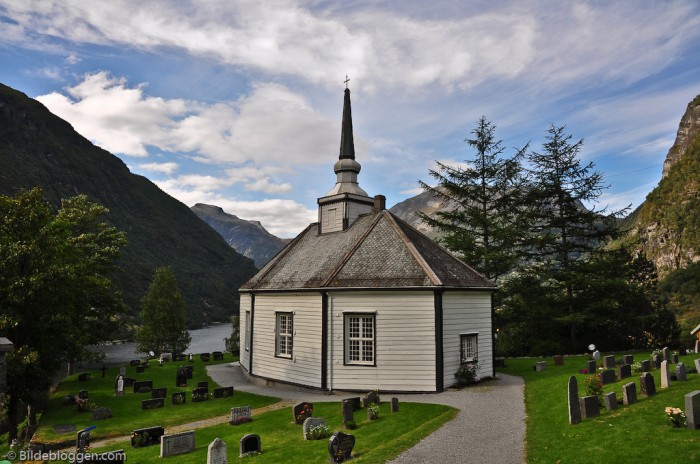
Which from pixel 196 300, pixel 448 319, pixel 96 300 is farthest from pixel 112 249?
pixel 196 300

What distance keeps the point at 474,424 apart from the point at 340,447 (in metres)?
5.05

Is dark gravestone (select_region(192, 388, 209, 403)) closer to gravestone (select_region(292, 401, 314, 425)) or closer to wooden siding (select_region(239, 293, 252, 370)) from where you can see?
wooden siding (select_region(239, 293, 252, 370))

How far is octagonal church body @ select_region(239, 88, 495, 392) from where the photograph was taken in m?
19.8

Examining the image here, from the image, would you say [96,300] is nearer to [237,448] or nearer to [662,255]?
[237,448]

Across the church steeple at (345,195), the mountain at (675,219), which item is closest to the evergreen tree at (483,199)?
the church steeple at (345,195)

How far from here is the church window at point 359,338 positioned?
20.5 metres

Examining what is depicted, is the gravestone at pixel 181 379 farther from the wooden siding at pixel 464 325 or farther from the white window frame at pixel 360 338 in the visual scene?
the wooden siding at pixel 464 325

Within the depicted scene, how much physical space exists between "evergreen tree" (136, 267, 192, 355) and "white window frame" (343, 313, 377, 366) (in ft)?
120

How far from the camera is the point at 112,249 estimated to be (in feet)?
109

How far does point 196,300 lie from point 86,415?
154958 millimetres

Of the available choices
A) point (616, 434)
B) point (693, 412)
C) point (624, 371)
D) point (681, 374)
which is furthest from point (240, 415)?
point (681, 374)

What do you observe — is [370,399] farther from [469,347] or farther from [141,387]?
[141,387]

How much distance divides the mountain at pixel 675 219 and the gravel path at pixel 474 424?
123072 millimetres

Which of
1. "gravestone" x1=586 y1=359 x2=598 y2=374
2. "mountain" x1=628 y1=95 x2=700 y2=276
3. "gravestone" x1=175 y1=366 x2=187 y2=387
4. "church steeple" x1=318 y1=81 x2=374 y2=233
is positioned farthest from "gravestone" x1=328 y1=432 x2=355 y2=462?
"mountain" x1=628 y1=95 x2=700 y2=276
